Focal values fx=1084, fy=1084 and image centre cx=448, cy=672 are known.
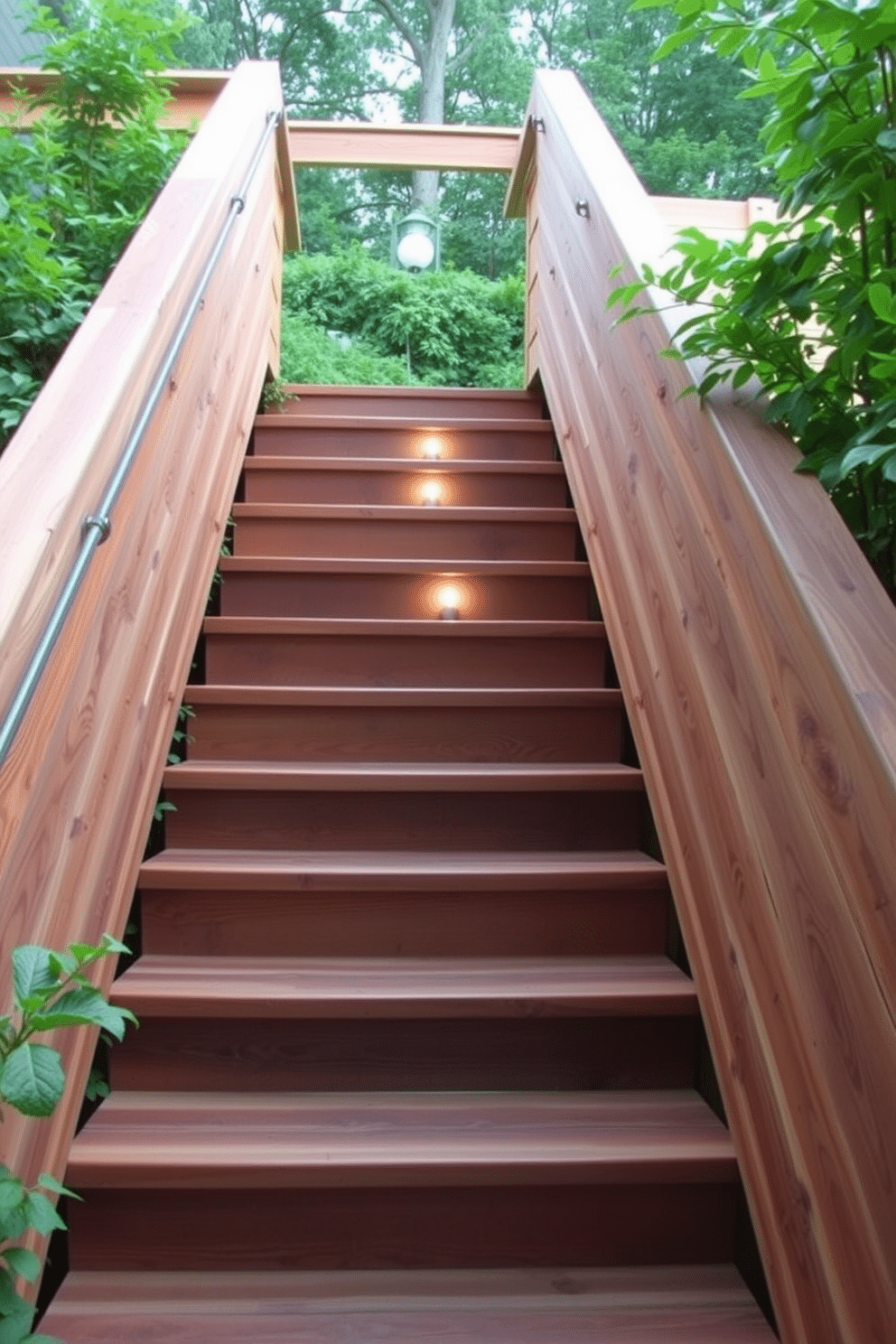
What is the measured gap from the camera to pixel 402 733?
2.57 m

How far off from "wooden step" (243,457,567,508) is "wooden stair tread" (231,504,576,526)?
261 mm

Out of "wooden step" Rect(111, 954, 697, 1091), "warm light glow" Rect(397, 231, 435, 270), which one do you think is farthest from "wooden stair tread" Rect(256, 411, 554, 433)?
"warm light glow" Rect(397, 231, 435, 270)

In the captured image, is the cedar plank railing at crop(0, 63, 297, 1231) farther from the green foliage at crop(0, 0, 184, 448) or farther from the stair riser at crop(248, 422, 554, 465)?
the stair riser at crop(248, 422, 554, 465)

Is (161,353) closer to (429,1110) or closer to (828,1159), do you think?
(429,1110)

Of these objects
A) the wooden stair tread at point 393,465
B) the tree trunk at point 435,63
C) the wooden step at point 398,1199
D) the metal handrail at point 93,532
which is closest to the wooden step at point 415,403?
the wooden stair tread at point 393,465

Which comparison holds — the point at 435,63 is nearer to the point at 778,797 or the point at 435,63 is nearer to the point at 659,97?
the point at 659,97

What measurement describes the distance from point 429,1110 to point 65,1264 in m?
0.60

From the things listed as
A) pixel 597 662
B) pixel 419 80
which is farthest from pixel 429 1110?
pixel 419 80

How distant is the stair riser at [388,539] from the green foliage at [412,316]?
5.32m

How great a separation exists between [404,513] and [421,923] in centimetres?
153

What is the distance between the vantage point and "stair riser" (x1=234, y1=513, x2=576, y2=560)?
326 centimetres

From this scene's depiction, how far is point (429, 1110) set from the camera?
176 centimetres

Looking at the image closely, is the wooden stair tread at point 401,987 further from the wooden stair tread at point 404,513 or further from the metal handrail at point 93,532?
the wooden stair tread at point 404,513

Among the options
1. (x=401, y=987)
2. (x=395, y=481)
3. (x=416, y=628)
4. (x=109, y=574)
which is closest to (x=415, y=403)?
(x=395, y=481)
